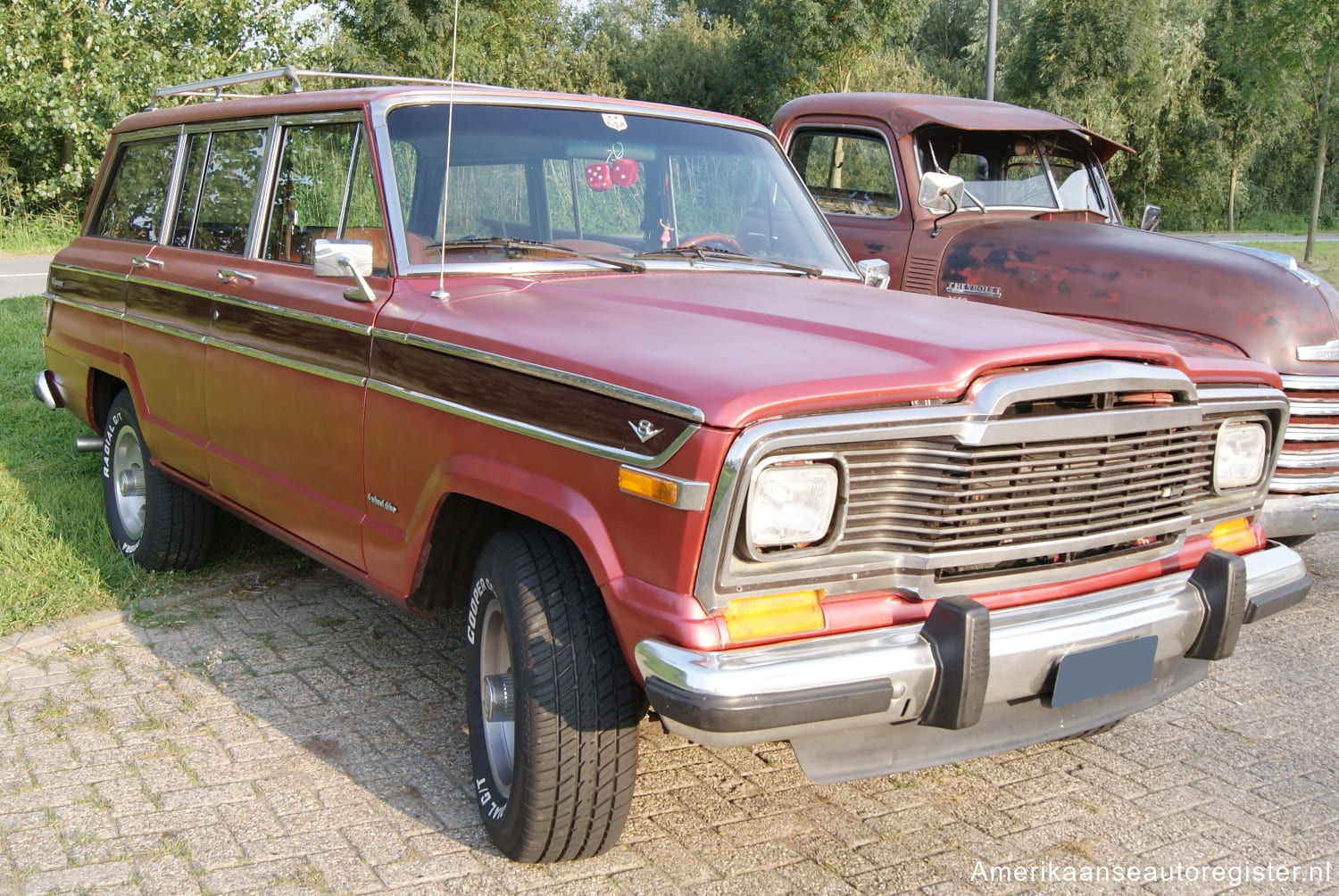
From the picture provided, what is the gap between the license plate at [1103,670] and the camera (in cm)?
277

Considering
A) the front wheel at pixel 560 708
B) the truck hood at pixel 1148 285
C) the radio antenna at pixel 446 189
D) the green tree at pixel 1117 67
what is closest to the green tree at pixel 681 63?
the green tree at pixel 1117 67

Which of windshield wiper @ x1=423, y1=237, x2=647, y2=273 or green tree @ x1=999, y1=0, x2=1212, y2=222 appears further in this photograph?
green tree @ x1=999, y1=0, x2=1212, y2=222

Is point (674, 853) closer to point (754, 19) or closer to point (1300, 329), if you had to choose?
point (1300, 329)

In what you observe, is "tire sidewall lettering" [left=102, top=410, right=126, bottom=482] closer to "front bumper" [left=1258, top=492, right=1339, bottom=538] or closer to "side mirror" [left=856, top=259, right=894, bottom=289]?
"side mirror" [left=856, top=259, right=894, bottom=289]

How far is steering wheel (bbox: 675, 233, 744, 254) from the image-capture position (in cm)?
404

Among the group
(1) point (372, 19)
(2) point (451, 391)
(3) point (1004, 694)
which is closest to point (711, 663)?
(3) point (1004, 694)

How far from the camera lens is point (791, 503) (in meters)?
2.58

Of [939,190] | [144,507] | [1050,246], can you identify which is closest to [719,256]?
[939,190]

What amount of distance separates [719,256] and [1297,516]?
2743 millimetres

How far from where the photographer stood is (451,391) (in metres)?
3.15

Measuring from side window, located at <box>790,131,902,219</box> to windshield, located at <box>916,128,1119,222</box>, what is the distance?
233 mm

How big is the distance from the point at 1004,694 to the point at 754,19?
27.9m

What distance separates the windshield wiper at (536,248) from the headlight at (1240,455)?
1.81 meters

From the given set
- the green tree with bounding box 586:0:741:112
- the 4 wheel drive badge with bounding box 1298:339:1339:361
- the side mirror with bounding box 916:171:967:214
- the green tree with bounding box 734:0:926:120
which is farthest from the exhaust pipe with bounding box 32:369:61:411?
the green tree with bounding box 586:0:741:112
